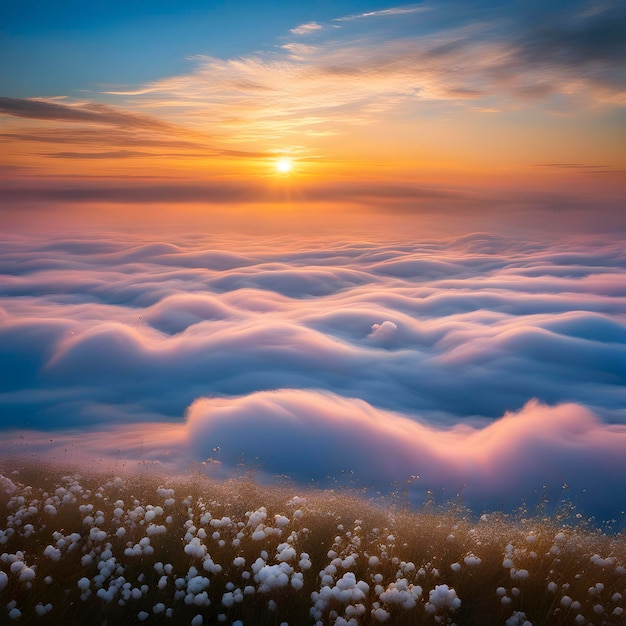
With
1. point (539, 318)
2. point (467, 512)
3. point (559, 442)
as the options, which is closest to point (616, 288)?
point (539, 318)

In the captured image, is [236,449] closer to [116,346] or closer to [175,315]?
[116,346]

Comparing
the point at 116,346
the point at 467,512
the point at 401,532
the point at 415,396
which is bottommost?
the point at 415,396

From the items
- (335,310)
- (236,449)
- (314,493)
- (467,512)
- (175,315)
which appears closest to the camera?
(467,512)

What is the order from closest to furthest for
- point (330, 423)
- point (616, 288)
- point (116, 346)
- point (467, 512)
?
point (467, 512) → point (330, 423) → point (116, 346) → point (616, 288)

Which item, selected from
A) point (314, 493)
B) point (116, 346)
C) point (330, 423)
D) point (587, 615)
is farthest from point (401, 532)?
point (116, 346)

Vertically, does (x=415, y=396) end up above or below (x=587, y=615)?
below

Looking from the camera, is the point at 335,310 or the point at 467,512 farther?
the point at 335,310
